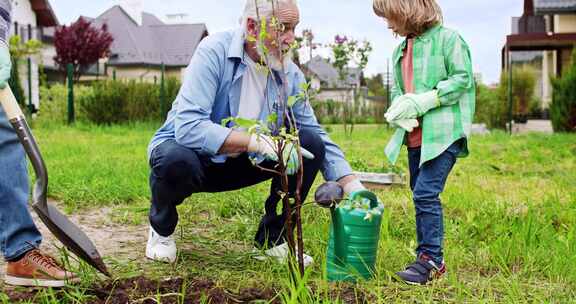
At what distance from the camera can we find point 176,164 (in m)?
2.34

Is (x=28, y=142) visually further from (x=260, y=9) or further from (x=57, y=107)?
(x=57, y=107)

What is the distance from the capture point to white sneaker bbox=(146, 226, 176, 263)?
8.15 ft

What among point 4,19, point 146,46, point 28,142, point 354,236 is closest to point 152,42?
point 146,46

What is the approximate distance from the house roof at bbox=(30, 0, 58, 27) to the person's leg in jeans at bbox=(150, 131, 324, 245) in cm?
2500

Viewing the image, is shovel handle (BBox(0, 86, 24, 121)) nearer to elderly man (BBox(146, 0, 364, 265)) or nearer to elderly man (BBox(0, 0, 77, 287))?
elderly man (BBox(0, 0, 77, 287))

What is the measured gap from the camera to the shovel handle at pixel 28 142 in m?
1.95

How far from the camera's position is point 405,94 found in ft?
7.98

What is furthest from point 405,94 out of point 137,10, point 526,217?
point 137,10

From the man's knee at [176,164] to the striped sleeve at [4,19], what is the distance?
0.65 m

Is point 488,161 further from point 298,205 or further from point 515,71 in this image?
point 515,71

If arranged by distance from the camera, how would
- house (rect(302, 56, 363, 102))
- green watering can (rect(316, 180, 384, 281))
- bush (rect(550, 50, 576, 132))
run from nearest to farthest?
green watering can (rect(316, 180, 384, 281)) < house (rect(302, 56, 363, 102)) < bush (rect(550, 50, 576, 132))

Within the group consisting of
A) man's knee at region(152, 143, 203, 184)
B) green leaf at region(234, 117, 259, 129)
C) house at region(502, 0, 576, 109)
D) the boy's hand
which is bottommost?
man's knee at region(152, 143, 203, 184)

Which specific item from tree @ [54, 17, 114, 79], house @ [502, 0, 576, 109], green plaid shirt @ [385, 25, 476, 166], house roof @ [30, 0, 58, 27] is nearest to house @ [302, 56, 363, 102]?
green plaid shirt @ [385, 25, 476, 166]

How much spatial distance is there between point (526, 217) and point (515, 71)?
47.7 ft
